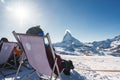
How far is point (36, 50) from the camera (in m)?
4.03

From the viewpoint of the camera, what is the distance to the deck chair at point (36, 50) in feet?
12.7

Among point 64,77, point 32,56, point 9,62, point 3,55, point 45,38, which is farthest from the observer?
point 9,62

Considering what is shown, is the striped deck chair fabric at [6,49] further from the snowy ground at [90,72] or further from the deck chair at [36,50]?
the deck chair at [36,50]

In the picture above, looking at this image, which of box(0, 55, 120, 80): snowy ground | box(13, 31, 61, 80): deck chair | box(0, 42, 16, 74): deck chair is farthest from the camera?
box(0, 42, 16, 74): deck chair

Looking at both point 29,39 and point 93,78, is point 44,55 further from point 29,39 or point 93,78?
point 93,78

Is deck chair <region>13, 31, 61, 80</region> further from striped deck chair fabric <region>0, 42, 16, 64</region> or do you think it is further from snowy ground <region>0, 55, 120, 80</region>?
striped deck chair fabric <region>0, 42, 16, 64</region>

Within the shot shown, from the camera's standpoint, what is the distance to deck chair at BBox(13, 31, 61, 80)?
3.87 meters

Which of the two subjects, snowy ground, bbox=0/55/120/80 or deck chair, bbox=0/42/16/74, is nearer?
snowy ground, bbox=0/55/120/80

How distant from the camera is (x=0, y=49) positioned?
25.3ft

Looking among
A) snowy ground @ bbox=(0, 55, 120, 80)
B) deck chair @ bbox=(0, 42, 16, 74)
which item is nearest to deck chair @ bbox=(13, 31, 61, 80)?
snowy ground @ bbox=(0, 55, 120, 80)

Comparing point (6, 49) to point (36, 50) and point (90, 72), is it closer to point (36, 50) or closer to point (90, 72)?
point (36, 50)

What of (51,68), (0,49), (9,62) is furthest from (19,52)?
(51,68)

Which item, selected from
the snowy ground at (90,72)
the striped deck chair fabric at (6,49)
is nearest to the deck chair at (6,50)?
the striped deck chair fabric at (6,49)

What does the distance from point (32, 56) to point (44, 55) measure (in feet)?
0.84
